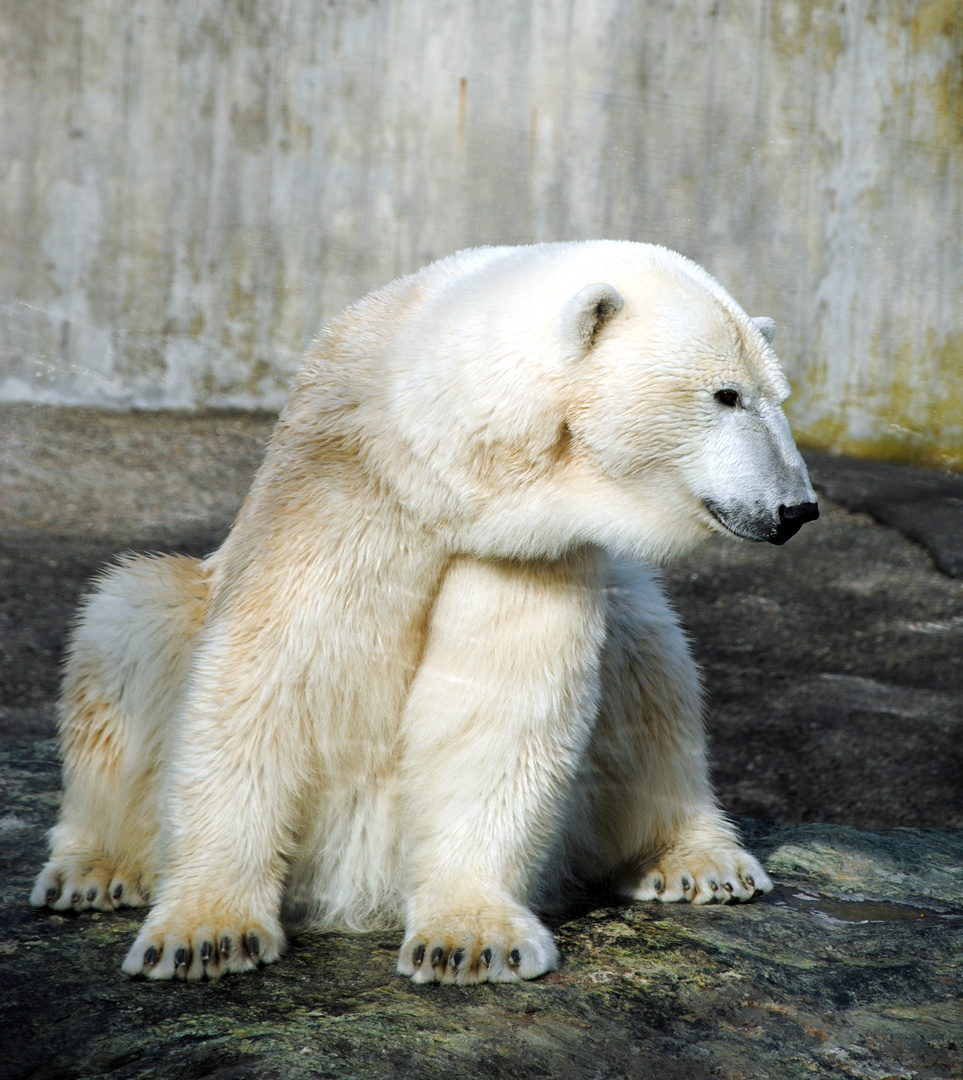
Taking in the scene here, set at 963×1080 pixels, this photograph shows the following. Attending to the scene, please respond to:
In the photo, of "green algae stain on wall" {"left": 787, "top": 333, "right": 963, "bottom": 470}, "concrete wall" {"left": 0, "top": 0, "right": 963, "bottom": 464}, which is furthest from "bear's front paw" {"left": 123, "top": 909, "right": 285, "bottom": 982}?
"green algae stain on wall" {"left": 787, "top": 333, "right": 963, "bottom": 470}

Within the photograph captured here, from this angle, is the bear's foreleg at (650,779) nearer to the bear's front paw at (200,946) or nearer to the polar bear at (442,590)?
the polar bear at (442,590)

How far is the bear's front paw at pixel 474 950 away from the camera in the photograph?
5.42ft

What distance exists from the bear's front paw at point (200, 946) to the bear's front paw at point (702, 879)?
30.3 inches

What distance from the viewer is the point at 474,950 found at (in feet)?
5.45

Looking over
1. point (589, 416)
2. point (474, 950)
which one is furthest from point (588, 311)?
point (474, 950)

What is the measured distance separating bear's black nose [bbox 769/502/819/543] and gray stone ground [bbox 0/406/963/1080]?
0.69m

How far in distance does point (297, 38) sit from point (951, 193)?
348 centimetres

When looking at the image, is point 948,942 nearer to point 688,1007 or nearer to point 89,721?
point 688,1007

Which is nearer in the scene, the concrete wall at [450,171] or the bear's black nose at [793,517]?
the bear's black nose at [793,517]

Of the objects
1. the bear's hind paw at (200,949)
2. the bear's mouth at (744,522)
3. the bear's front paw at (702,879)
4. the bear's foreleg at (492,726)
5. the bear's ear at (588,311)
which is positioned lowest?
the bear's front paw at (702,879)

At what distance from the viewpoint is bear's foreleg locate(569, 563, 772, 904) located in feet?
6.94

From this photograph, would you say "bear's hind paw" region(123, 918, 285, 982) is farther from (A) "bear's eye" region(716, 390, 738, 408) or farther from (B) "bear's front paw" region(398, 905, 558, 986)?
(A) "bear's eye" region(716, 390, 738, 408)

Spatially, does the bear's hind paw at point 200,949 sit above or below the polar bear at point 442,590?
below

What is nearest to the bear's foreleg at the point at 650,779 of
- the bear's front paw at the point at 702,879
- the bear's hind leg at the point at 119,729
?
the bear's front paw at the point at 702,879
